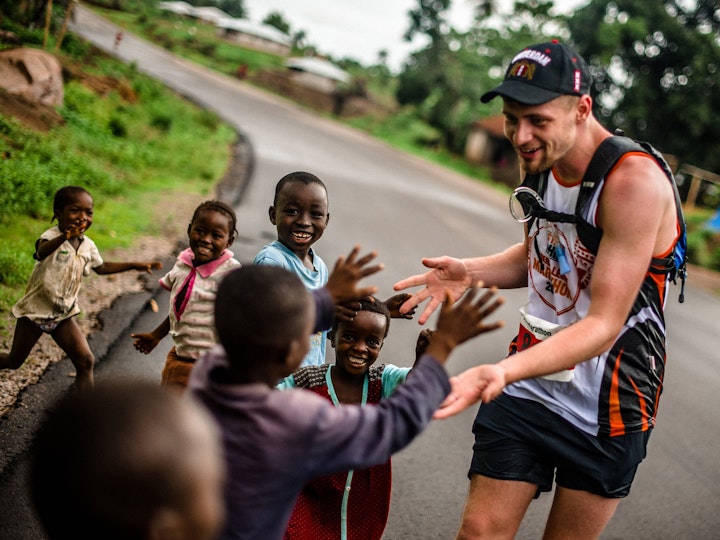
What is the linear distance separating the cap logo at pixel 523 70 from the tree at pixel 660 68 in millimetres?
24578

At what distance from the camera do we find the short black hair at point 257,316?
5.45 ft

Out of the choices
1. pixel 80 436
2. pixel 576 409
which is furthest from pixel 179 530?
pixel 576 409

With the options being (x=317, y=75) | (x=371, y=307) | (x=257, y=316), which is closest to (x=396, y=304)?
(x=371, y=307)

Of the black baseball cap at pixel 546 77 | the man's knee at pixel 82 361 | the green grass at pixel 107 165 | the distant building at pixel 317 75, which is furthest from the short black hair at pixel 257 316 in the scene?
the distant building at pixel 317 75

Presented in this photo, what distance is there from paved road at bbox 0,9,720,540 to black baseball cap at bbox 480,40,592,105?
225 centimetres

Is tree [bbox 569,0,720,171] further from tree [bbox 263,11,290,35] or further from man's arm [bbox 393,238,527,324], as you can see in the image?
tree [bbox 263,11,290,35]

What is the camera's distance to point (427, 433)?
4.57 m

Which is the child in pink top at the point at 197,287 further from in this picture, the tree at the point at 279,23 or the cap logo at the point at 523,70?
the tree at the point at 279,23

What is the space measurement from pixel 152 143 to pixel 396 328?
6942mm

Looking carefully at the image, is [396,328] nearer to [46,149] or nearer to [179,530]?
[46,149]

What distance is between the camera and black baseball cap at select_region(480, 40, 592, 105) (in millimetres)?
2219

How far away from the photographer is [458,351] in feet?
20.4

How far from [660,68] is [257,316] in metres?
28.1

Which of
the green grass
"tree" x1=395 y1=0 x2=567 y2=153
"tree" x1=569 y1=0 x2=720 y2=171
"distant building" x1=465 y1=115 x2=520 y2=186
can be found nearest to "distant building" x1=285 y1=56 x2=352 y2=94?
"tree" x1=395 y1=0 x2=567 y2=153
